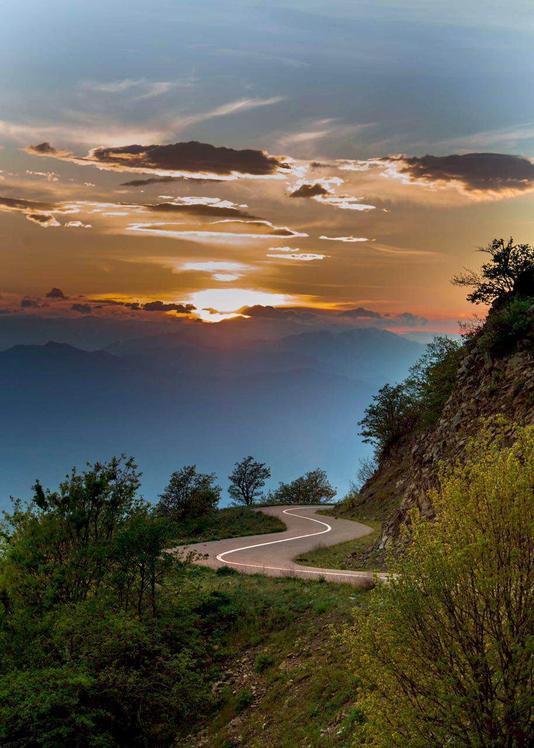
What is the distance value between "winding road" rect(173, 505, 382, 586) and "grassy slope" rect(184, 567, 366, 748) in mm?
1806

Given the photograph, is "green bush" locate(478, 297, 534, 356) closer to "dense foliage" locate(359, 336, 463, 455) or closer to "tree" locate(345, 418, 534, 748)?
"tree" locate(345, 418, 534, 748)

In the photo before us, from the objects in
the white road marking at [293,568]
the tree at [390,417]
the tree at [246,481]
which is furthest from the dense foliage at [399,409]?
the tree at [246,481]

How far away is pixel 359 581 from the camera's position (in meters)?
26.8

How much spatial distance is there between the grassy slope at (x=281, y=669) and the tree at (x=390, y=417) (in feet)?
125

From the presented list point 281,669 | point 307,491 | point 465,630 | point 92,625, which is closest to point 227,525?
point 92,625

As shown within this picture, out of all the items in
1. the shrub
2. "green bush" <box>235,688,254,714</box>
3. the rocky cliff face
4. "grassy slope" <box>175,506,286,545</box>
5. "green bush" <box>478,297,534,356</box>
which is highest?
"green bush" <box>478,297,534,356</box>

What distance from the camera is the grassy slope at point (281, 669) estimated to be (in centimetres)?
1833

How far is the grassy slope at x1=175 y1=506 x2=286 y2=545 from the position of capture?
52.3 m

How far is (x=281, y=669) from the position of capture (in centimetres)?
2278

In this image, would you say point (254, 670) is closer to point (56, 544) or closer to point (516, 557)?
point (56, 544)

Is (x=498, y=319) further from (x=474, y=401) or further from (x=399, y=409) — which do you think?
(x=399, y=409)

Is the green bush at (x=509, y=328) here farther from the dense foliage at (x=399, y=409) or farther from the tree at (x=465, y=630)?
the dense foliage at (x=399, y=409)

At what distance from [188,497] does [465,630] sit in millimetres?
58210

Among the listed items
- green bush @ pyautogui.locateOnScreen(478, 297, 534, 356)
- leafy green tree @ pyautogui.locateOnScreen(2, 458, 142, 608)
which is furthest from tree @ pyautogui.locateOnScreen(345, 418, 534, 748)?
green bush @ pyautogui.locateOnScreen(478, 297, 534, 356)
